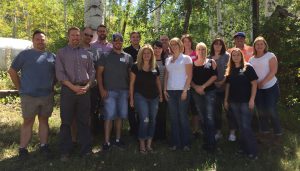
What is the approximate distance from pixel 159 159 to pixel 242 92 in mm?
1879

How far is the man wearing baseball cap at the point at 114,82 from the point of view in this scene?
665cm

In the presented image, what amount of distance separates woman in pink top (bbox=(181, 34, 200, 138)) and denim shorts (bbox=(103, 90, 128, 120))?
1441mm

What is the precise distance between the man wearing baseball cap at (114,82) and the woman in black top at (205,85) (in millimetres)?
1278

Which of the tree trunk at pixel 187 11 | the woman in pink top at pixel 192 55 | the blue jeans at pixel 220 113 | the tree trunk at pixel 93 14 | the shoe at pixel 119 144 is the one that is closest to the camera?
the shoe at pixel 119 144

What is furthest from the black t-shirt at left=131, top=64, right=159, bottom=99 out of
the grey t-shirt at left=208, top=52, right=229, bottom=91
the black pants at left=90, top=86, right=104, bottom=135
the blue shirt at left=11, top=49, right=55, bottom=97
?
the blue shirt at left=11, top=49, right=55, bottom=97

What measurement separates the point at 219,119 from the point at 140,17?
5.57m

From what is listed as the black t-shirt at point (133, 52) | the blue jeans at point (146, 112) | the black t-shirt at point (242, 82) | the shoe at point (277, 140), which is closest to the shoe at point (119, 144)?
the blue jeans at point (146, 112)

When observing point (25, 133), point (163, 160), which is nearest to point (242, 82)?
point (163, 160)

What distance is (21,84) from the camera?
249 inches

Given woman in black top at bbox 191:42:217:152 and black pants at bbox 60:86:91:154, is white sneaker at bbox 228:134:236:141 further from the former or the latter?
black pants at bbox 60:86:91:154

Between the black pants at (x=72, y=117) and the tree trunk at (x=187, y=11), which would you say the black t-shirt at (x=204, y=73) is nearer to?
the black pants at (x=72, y=117)

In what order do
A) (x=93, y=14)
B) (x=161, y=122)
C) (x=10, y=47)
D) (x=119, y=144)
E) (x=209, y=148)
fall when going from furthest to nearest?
(x=10, y=47) < (x=93, y=14) < (x=161, y=122) < (x=119, y=144) < (x=209, y=148)

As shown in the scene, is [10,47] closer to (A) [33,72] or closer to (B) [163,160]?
(A) [33,72]

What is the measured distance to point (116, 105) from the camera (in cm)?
674
